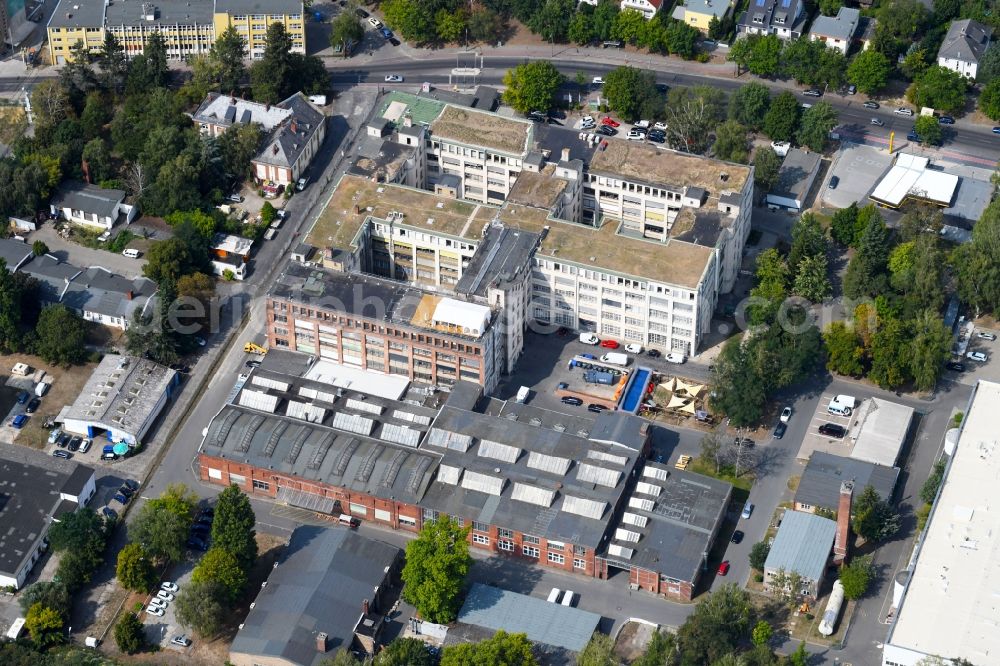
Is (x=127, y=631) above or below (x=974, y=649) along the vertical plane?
below

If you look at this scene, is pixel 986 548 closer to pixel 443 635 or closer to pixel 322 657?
pixel 443 635

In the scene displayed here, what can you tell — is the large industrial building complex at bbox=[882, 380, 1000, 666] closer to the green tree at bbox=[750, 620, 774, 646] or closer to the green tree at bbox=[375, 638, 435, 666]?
the green tree at bbox=[750, 620, 774, 646]

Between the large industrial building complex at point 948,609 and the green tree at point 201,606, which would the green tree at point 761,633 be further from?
the green tree at point 201,606

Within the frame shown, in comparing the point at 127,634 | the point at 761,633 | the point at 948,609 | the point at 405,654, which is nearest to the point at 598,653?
the point at 761,633

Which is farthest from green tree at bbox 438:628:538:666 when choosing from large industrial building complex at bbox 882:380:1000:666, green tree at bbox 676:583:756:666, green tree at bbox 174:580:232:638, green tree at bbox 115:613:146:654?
large industrial building complex at bbox 882:380:1000:666

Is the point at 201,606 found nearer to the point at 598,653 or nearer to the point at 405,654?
the point at 405,654

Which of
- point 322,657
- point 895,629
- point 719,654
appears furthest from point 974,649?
point 322,657
